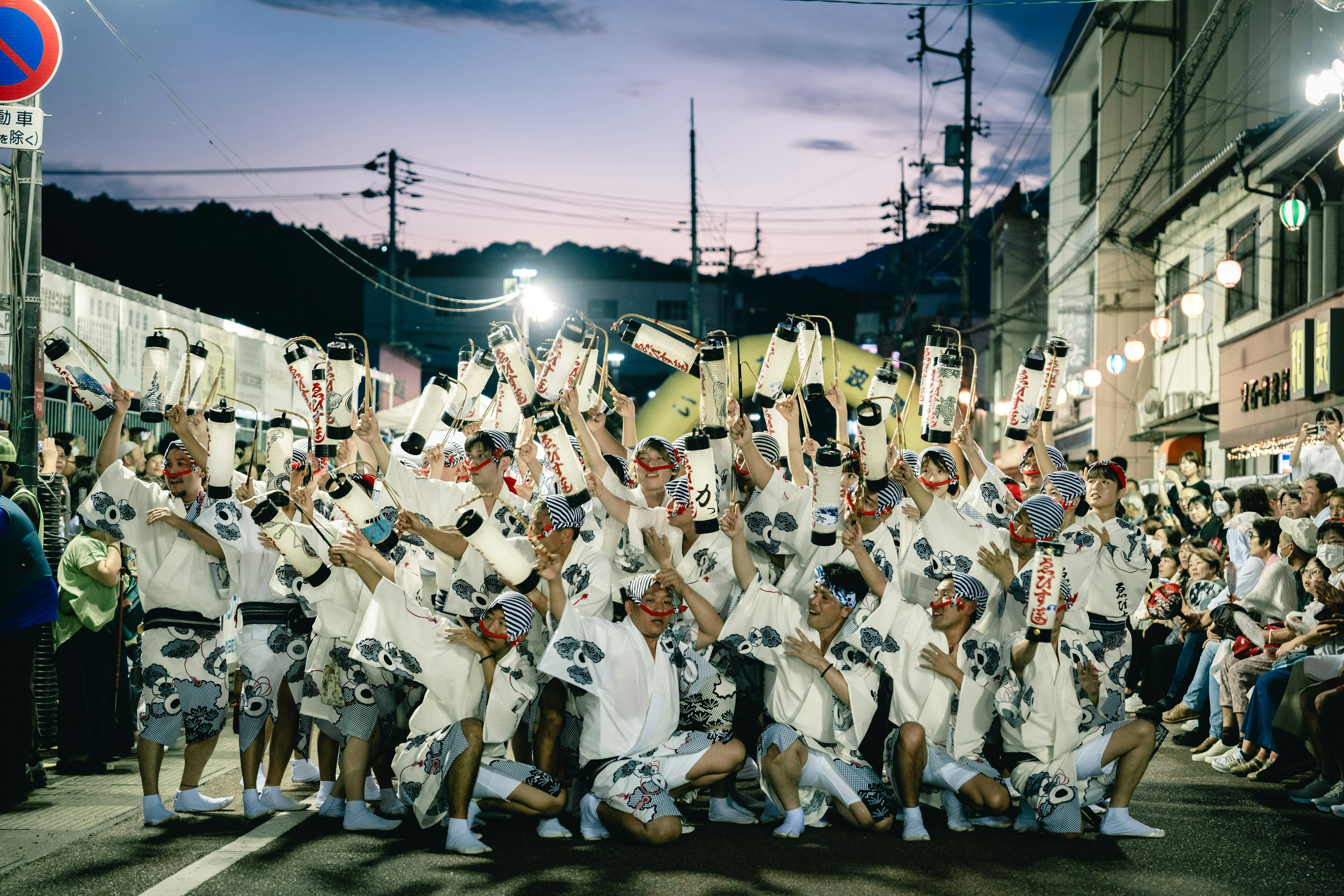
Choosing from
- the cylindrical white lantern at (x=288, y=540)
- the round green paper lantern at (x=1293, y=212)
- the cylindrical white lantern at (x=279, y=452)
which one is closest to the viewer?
the cylindrical white lantern at (x=288, y=540)

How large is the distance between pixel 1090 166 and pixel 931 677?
2374 centimetres

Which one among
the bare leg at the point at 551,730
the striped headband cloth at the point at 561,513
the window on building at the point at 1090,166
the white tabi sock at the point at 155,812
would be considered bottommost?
the white tabi sock at the point at 155,812

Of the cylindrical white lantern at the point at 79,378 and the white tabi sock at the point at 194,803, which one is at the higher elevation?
the cylindrical white lantern at the point at 79,378

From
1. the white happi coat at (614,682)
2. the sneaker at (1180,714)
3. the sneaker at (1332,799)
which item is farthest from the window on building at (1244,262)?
the white happi coat at (614,682)

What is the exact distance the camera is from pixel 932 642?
5859 mm

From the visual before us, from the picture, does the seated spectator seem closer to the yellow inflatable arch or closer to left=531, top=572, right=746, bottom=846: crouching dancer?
left=531, top=572, right=746, bottom=846: crouching dancer

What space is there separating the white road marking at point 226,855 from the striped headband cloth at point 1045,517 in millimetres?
3920

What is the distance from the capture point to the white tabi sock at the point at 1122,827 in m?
5.55

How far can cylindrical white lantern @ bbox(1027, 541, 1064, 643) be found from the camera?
555cm

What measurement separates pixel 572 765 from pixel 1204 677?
16.0 ft

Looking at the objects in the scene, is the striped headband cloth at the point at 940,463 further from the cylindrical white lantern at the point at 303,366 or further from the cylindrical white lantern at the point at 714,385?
the cylindrical white lantern at the point at 303,366

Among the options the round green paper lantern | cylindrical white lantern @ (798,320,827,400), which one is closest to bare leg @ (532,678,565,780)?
cylindrical white lantern @ (798,320,827,400)

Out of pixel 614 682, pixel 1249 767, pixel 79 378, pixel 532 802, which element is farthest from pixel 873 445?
pixel 79 378

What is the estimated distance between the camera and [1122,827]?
5.56m
